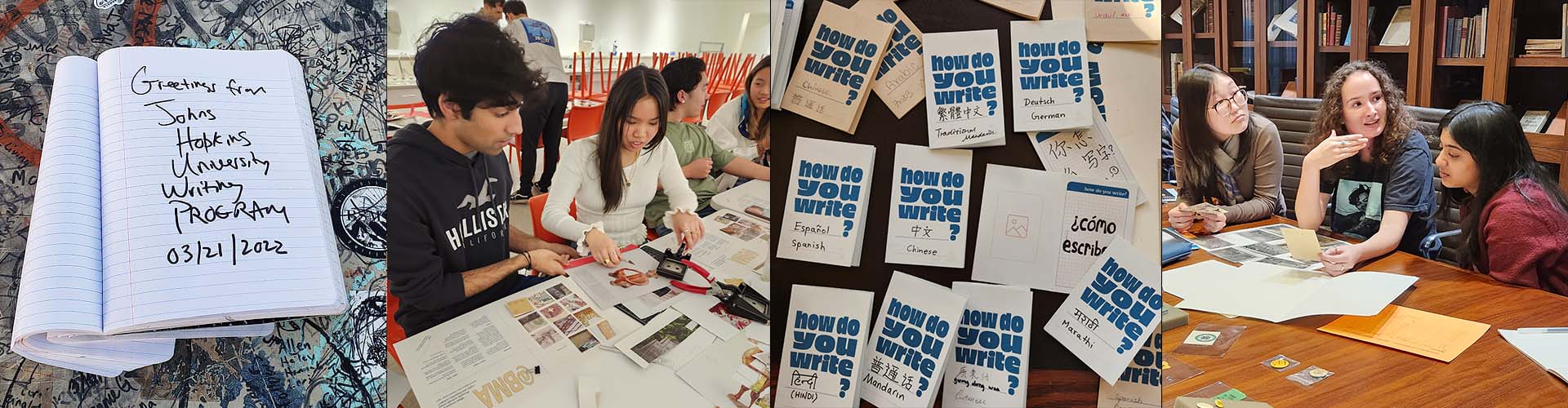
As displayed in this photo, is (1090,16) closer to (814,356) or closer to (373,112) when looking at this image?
(814,356)

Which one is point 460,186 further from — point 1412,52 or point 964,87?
point 1412,52

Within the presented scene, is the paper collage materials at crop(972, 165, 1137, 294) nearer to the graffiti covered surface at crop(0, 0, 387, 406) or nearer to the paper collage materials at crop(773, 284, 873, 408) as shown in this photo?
the paper collage materials at crop(773, 284, 873, 408)

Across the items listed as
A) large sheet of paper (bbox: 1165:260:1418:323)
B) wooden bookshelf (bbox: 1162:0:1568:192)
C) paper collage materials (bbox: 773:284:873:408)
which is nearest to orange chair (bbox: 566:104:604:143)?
paper collage materials (bbox: 773:284:873:408)

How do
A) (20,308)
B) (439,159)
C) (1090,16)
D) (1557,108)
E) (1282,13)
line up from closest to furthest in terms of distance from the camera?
(20,308) → (439,159) → (1090,16) → (1557,108) → (1282,13)

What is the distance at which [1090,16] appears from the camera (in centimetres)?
119

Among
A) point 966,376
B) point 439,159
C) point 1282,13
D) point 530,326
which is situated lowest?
point 966,376

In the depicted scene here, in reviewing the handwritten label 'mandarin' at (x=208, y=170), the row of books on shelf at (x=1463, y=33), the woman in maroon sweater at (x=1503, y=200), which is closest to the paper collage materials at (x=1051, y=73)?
the handwritten label 'mandarin' at (x=208, y=170)

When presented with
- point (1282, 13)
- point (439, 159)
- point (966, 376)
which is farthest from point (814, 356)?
point (1282, 13)

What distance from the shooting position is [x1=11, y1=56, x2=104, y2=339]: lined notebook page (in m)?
0.89

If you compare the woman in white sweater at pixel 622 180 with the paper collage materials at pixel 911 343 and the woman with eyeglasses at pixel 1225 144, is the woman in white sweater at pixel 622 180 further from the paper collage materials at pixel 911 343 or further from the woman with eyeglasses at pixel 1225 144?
the woman with eyeglasses at pixel 1225 144

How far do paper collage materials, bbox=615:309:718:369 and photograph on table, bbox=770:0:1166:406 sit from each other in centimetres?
18

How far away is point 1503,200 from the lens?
98.0 inches

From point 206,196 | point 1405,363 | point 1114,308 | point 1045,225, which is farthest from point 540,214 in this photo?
point 1405,363

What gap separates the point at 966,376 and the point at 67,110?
1206mm
